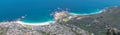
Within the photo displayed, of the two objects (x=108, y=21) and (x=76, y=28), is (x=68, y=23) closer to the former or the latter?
(x=76, y=28)

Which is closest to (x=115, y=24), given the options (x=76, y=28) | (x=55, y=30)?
(x=76, y=28)

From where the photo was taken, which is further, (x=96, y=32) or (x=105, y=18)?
(x=105, y=18)

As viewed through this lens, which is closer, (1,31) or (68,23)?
(1,31)

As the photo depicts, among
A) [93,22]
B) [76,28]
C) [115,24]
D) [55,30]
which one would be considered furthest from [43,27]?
[115,24]

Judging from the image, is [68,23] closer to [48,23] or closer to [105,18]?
[48,23]

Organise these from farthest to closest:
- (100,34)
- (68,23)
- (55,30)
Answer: (68,23) → (55,30) → (100,34)

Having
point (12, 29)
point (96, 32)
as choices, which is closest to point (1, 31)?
point (12, 29)

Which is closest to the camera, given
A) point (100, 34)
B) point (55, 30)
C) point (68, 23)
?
point (100, 34)

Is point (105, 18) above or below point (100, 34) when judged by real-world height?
above
